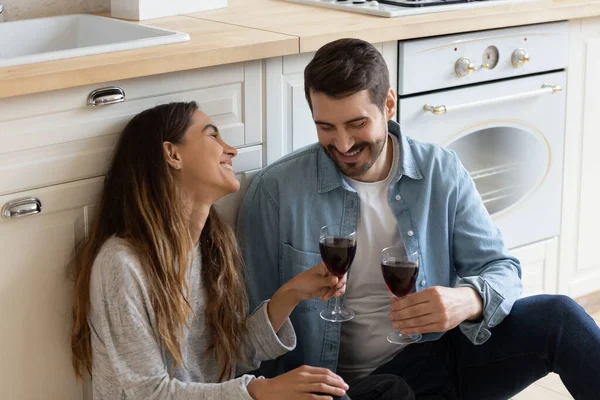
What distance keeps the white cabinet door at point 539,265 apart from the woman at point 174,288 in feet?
3.25

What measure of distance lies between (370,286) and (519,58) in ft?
2.58

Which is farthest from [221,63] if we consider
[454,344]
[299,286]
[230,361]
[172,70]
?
[454,344]

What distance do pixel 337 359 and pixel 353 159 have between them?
0.42m

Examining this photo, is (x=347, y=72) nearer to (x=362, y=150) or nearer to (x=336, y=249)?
(x=362, y=150)

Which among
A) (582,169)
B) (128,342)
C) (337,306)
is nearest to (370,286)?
(337,306)

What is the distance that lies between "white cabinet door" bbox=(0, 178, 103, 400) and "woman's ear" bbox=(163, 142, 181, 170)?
0.47 ft

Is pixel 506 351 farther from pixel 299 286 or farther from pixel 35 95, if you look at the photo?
A: pixel 35 95

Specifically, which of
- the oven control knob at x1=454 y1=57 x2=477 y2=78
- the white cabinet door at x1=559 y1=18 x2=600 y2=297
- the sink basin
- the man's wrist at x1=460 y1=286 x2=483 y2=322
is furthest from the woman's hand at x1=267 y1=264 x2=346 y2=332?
the white cabinet door at x1=559 y1=18 x2=600 y2=297

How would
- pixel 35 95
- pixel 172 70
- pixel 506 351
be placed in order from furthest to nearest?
pixel 506 351 < pixel 172 70 < pixel 35 95

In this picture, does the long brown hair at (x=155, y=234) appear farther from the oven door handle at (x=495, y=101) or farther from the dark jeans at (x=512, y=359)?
the oven door handle at (x=495, y=101)

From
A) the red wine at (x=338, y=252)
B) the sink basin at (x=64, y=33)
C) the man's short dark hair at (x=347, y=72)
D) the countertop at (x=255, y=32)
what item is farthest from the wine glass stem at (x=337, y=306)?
the sink basin at (x=64, y=33)

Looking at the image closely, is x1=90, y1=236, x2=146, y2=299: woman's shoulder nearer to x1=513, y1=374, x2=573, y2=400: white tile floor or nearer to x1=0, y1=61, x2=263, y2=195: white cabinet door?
x1=0, y1=61, x2=263, y2=195: white cabinet door

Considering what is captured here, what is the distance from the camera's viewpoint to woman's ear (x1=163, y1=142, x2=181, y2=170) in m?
1.73

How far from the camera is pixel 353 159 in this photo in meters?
1.83
